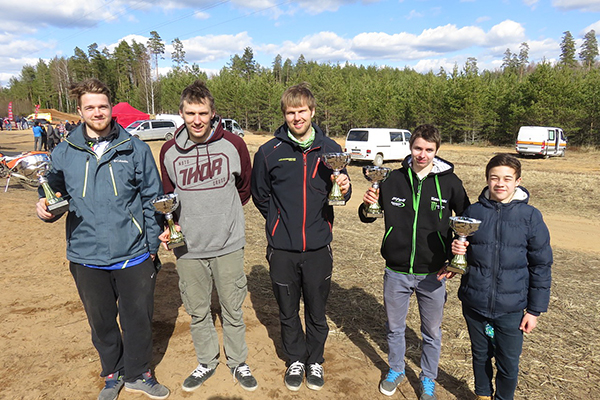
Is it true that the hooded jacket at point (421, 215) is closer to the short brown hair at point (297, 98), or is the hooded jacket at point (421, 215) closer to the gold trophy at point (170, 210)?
the short brown hair at point (297, 98)

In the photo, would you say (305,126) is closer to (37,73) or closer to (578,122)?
(578,122)

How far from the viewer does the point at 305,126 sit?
9.24ft

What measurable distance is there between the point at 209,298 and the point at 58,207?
128 centimetres

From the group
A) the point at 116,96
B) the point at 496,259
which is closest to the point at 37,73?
the point at 116,96

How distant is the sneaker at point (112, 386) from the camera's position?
9.17 feet

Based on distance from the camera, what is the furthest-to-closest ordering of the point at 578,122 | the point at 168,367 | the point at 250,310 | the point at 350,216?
the point at 578,122, the point at 350,216, the point at 250,310, the point at 168,367

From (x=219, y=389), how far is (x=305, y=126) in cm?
219

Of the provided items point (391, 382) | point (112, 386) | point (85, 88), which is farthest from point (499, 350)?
point (85, 88)

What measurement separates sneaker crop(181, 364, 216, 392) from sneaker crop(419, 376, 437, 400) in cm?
171

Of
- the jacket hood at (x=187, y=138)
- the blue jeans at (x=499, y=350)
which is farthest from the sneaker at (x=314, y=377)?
the jacket hood at (x=187, y=138)

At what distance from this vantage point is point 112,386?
285 centimetres

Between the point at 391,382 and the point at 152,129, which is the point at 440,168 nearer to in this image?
the point at 391,382

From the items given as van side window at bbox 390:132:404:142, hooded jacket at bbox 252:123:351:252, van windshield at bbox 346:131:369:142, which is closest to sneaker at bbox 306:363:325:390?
hooded jacket at bbox 252:123:351:252

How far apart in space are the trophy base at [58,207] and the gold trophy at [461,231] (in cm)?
253
